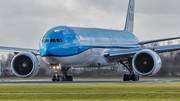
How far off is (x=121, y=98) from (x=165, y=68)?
118 feet

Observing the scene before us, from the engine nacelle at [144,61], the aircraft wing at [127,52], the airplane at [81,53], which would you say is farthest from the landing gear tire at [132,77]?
the engine nacelle at [144,61]

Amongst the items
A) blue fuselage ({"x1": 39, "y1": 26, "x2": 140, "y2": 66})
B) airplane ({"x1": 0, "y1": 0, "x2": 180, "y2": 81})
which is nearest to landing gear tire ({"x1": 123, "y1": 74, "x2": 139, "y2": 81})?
airplane ({"x1": 0, "y1": 0, "x2": 180, "y2": 81})

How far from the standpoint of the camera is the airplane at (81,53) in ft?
133

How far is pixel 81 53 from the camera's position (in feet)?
142

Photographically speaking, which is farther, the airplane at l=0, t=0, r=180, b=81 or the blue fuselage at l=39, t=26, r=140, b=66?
the blue fuselage at l=39, t=26, r=140, b=66

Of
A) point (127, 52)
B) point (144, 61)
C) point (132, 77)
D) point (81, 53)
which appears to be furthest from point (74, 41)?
point (132, 77)

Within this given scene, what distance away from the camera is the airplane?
40531 mm

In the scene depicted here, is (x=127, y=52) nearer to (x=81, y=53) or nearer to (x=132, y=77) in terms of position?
(x=132, y=77)

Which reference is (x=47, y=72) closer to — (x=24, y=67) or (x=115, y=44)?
(x=115, y=44)

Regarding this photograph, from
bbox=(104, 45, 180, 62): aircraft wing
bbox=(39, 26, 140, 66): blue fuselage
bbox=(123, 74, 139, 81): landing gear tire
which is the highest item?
bbox=(39, 26, 140, 66): blue fuselage

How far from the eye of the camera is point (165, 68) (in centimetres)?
6116

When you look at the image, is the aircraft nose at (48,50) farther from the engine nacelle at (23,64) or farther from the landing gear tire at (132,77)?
the landing gear tire at (132,77)

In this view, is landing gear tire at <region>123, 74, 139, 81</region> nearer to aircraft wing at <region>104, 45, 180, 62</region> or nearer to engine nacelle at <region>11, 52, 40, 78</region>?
aircraft wing at <region>104, 45, 180, 62</region>

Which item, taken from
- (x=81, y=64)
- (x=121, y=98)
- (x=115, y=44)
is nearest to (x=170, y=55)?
(x=115, y=44)
